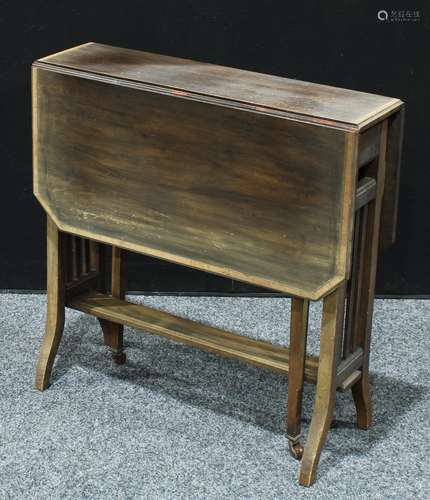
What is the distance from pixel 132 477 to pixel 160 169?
2.45ft

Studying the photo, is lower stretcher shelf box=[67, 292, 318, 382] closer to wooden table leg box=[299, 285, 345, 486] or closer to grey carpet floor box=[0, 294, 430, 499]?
wooden table leg box=[299, 285, 345, 486]

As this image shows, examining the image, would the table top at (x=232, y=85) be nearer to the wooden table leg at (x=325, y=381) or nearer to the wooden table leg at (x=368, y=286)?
the wooden table leg at (x=368, y=286)

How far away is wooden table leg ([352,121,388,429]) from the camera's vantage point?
2.70 m

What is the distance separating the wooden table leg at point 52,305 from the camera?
311 cm

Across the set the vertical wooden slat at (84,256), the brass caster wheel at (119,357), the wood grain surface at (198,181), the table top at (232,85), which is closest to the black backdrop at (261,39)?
the table top at (232,85)

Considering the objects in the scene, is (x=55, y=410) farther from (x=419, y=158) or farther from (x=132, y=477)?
(x=419, y=158)

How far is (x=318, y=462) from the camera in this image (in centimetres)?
288

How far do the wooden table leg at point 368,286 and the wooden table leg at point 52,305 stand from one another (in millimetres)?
812

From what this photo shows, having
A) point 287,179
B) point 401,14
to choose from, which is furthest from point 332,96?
point 401,14

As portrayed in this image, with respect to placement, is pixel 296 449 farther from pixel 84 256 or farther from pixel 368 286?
pixel 84 256

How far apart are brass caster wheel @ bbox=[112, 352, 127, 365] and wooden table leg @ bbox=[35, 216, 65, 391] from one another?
0.19 meters

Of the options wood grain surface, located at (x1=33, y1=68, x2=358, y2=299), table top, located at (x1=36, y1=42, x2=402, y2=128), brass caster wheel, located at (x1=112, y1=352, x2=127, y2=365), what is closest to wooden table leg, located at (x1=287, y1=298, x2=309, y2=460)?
wood grain surface, located at (x1=33, y1=68, x2=358, y2=299)
